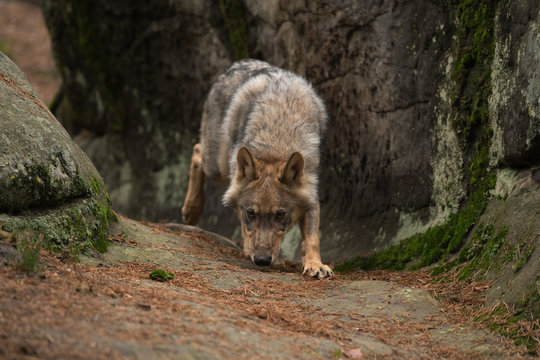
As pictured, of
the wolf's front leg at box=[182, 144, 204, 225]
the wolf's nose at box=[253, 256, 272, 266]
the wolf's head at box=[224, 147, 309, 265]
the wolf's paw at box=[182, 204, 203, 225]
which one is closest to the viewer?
the wolf's nose at box=[253, 256, 272, 266]

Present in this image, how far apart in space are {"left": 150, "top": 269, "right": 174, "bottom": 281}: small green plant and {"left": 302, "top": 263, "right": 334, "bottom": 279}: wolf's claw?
189 centimetres

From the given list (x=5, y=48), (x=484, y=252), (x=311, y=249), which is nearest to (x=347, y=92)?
(x=311, y=249)

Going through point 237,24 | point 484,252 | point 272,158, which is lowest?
point 484,252

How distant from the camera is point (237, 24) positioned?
36.8 ft

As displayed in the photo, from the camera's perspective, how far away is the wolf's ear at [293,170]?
6645 millimetres

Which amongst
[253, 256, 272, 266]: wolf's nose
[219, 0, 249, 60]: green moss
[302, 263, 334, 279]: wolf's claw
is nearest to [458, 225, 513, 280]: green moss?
[302, 263, 334, 279]: wolf's claw

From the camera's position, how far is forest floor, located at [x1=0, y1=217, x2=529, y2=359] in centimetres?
308

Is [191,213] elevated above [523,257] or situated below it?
below

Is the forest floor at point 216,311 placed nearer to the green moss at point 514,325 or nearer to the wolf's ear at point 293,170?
the green moss at point 514,325

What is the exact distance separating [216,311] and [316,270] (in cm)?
255

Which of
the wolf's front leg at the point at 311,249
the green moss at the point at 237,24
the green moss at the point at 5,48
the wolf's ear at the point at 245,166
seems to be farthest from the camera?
the green moss at the point at 5,48

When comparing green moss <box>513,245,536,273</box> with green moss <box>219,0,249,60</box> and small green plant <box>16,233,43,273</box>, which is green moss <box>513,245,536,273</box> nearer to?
small green plant <box>16,233,43,273</box>

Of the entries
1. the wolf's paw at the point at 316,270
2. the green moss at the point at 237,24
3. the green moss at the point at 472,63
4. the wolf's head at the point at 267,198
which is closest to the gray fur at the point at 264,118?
the wolf's head at the point at 267,198

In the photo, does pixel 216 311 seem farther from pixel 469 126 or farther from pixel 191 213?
pixel 191 213
